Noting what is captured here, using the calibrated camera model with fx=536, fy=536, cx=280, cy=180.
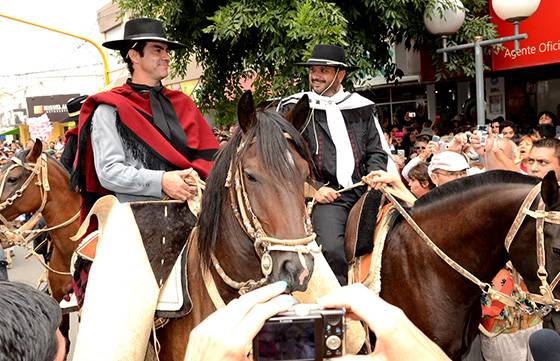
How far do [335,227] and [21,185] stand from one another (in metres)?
3.59

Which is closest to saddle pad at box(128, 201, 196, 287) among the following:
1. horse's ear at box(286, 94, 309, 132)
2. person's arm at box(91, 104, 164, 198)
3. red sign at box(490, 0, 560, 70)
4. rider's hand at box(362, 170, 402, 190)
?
person's arm at box(91, 104, 164, 198)

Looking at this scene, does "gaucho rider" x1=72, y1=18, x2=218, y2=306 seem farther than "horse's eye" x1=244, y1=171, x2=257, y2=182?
Yes

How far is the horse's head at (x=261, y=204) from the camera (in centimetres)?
241

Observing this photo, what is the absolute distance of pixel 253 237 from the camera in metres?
2.58

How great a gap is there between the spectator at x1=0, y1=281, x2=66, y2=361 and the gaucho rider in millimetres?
1818

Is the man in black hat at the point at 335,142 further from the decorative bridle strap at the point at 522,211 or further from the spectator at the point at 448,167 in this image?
the decorative bridle strap at the point at 522,211

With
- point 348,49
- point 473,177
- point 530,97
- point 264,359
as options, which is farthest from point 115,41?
point 530,97

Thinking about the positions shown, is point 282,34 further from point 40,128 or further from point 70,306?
point 40,128

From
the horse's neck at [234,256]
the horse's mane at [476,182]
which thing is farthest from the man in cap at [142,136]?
the horse's mane at [476,182]

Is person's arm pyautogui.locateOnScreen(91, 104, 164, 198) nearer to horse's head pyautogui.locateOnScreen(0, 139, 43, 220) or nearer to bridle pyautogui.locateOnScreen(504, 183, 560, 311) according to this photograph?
bridle pyautogui.locateOnScreen(504, 183, 560, 311)

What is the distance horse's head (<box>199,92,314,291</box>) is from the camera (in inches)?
94.9

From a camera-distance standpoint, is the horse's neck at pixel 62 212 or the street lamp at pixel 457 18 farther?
the street lamp at pixel 457 18

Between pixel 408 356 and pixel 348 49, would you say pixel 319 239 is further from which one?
pixel 348 49

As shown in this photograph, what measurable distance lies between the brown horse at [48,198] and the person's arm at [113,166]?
2.36m
